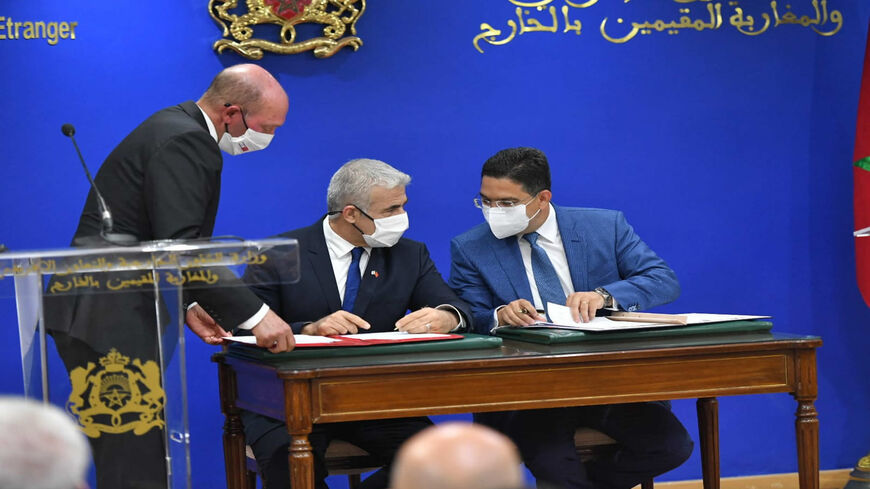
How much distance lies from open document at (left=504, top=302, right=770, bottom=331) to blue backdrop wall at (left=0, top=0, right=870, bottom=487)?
4.01ft

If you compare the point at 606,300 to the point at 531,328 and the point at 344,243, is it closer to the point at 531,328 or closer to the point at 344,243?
the point at 531,328

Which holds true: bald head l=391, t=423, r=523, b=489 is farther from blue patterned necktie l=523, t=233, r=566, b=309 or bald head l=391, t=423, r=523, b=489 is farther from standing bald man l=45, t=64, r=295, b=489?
blue patterned necktie l=523, t=233, r=566, b=309

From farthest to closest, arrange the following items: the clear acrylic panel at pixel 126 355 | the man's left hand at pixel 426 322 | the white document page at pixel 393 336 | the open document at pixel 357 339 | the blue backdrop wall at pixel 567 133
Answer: the blue backdrop wall at pixel 567 133 < the man's left hand at pixel 426 322 < the white document page at pixel 393 336 < the open document at pixel 357 339 < the clear acrylic panel at pixel 126 355

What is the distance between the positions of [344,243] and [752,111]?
88.2 inches

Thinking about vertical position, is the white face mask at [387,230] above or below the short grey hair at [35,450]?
above

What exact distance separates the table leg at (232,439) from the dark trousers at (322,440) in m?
0.05

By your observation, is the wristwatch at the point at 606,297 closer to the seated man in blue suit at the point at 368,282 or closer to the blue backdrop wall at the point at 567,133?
the seated man in blue suit at the point at 368,282

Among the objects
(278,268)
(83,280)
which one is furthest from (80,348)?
(278,268)

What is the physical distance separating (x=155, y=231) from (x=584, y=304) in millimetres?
1422

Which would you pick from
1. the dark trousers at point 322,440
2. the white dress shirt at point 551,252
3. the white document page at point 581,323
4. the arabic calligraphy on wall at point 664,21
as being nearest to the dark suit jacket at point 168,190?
the dark trousers at point 322,440

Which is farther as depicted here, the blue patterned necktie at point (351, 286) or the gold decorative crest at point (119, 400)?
the blue patterned necktie at point (351, 286)

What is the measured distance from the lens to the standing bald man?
2.55 metres

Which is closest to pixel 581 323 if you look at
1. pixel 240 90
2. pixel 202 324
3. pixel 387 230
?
pixel 387 230

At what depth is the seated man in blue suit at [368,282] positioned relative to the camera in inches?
140
